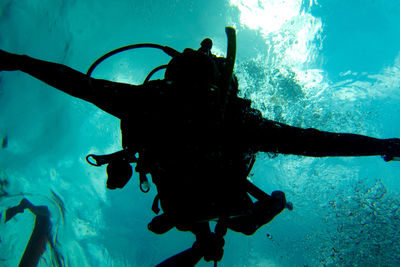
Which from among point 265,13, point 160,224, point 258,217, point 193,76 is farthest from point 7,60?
point 265,13

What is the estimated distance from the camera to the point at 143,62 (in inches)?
701

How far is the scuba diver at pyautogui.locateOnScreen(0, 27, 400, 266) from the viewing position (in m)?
1.61

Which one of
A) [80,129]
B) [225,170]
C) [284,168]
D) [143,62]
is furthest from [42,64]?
[284,168]

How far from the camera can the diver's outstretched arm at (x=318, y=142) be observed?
1.96 metres

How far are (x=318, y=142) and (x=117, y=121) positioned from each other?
22.9 meters

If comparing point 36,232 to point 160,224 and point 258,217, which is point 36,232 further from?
point 258,217

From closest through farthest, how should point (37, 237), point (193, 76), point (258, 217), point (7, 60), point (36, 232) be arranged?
point (7, 60), point (193, 76), point (258, 217), point (37, 237), point (36, 232)

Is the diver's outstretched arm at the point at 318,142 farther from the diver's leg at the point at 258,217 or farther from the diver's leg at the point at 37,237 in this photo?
the diver's leg at the point at 37,237

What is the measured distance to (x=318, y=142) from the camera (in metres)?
1.97

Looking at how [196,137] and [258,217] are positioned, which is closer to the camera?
[196,137]

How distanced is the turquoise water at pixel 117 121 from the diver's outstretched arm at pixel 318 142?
785 cm

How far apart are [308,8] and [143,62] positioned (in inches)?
593

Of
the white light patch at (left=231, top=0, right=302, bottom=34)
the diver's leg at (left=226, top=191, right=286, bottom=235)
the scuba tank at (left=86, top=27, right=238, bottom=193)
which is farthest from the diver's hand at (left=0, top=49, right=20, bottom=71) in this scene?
the white light patch at (left=231, top=0, right=302, bottom=34)

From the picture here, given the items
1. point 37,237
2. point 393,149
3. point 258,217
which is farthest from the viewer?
point 37,237
